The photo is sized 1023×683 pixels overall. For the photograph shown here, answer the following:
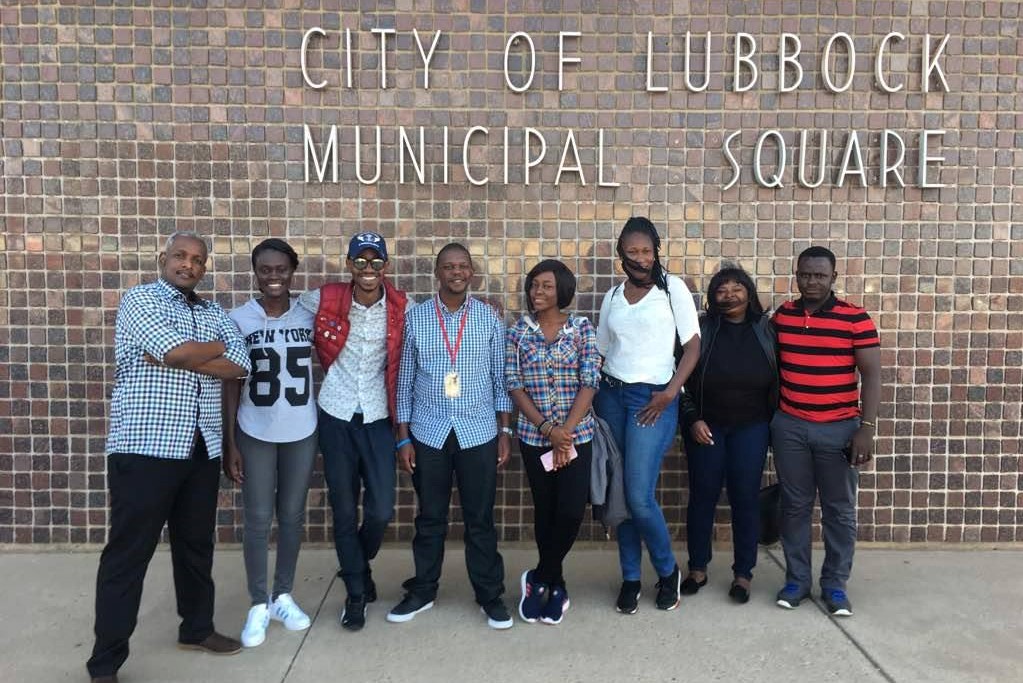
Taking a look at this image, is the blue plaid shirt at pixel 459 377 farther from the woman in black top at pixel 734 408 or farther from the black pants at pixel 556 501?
the woman in black top at pixel 734 408

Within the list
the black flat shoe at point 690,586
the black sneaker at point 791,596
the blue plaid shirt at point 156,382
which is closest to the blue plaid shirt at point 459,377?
the blue plaid shirt at point 156,382

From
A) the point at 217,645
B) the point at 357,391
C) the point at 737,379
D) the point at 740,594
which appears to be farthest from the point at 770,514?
the point at 217,645

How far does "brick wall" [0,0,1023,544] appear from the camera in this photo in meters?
4.41

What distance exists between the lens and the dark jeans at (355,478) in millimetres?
3484

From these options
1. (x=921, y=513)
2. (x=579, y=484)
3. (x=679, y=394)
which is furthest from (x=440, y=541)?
(x=921, y=513)

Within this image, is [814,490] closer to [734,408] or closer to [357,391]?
[734,408]

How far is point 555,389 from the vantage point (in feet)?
11.4

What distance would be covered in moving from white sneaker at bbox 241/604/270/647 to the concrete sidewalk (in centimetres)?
5

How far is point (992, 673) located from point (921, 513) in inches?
62.5

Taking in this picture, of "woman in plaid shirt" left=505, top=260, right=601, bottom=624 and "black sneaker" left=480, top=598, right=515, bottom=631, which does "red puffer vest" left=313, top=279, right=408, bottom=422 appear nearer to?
"woman in plaid shirt" left=505, top=260, right=601, bottom=624

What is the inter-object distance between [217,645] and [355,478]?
899mm

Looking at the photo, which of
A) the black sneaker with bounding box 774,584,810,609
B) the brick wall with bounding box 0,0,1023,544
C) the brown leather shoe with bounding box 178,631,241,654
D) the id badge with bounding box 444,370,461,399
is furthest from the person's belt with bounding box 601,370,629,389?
the brown leather shoe with bounding box 178,631,241,654

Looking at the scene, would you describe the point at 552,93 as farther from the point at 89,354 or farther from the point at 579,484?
the point at 89,354

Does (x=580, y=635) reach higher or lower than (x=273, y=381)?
lower
